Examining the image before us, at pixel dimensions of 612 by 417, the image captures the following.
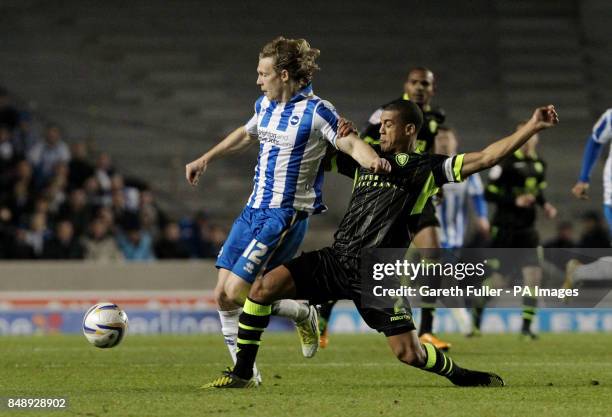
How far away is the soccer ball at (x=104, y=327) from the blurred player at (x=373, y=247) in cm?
101

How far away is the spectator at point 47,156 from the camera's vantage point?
1791cm

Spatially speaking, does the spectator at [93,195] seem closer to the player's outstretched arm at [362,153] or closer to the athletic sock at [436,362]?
the player's outstretched arm at [362,153]

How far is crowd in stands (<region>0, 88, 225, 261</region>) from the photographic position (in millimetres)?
16625

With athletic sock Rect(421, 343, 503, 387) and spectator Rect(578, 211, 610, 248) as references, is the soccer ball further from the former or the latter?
spectator Rect(578, 211, 610, 248)

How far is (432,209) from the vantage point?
10406 millimetres

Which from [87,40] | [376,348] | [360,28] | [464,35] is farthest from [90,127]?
[376,348]

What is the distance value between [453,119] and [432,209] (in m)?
12.4

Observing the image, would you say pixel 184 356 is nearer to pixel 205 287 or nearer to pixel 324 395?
pixel 324 395

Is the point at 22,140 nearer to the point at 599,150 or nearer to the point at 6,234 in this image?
the point at 6,234

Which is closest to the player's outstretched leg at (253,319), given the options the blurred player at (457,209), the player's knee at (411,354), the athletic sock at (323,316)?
the player's knee at (411,354)

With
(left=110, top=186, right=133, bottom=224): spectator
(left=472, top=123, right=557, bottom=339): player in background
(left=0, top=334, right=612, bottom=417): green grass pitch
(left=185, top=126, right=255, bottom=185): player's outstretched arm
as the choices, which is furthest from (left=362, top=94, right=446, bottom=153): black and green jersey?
(left=110, top=186, right=133, bottom=224): spectator

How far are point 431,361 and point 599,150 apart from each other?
14.2 feet

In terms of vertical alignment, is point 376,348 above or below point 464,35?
below

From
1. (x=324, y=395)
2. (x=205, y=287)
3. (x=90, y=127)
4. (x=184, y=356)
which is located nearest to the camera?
(x=324, y=395)
